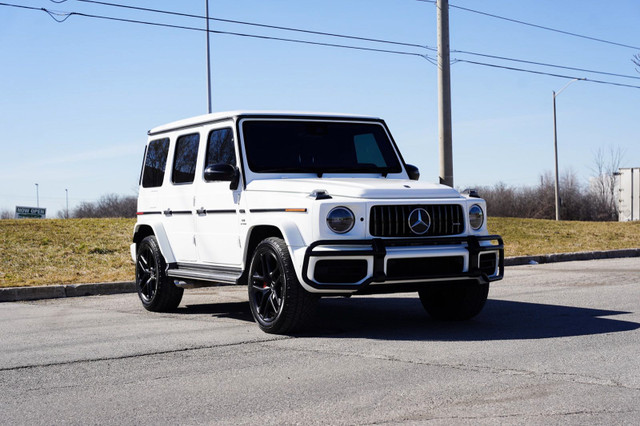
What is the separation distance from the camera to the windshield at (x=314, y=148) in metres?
8.55

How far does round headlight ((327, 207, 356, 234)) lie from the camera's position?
23.6 ft

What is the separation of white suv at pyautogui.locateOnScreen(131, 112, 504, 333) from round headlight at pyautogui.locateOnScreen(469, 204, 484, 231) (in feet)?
0.05

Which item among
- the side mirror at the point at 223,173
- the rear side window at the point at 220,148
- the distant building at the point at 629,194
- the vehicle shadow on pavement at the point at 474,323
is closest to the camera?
the vehicle shadow on pavement at the point at 474,323

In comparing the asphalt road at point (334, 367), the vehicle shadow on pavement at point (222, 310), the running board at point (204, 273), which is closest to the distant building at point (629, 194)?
the asphalt road at point (334, 367)

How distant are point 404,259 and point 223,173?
2.10 meters

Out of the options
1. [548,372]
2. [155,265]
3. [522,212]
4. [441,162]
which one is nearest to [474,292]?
[548,372]

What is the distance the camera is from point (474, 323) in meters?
8.20

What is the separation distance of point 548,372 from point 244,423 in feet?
7.52

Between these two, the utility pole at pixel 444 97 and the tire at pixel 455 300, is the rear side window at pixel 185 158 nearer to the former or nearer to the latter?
the tire at pixel 455 300

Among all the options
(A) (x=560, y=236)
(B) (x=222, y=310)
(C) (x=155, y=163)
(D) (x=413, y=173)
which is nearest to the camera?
(D) (x=413, y=173)

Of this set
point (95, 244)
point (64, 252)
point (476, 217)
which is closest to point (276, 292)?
point (476, 217)

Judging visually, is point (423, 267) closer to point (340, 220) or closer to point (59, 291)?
point (340, 220)

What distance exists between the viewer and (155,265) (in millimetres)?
9875

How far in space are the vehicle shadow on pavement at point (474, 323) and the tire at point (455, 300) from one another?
0.35 ft
